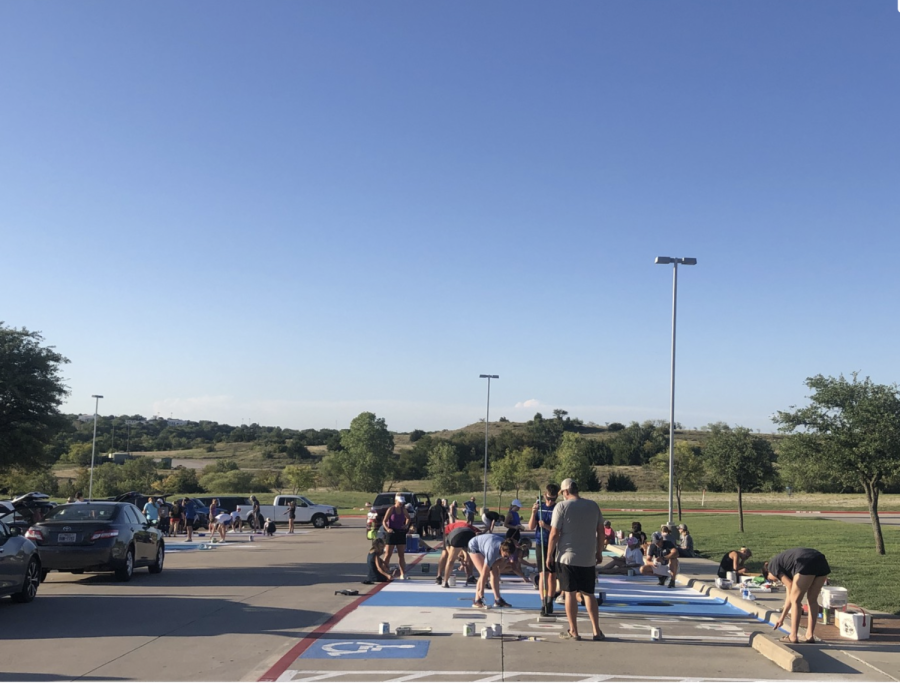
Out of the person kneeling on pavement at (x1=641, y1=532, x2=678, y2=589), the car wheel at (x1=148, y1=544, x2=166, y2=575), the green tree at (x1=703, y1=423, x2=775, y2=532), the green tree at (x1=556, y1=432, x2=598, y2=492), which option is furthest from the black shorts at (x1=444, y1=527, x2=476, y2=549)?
the green tree at (x1=556, y1=432, x2=598, y2=492)

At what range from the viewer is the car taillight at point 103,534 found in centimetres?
1523

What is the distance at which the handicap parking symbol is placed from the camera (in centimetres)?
877

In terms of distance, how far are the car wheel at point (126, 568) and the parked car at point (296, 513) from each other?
2534 centimetres

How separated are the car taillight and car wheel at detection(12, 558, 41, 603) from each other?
218 centimetres

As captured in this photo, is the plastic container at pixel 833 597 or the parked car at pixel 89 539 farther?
the parked car at pixel 89 539

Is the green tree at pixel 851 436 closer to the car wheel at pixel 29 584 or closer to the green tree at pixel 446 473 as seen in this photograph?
the car wheel at pixel 29 584

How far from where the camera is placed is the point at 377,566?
631 inches

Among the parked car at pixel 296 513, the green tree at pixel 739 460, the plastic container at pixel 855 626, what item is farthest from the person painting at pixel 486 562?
the parked car at pixel 296 513

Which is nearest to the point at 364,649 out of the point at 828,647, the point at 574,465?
the point at 828,647

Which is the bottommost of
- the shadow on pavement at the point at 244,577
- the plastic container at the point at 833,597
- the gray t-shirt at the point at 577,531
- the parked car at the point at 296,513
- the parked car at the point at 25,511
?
the parked car at the point at 296,513

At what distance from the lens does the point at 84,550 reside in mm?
15078

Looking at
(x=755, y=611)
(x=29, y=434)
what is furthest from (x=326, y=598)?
(x=29, y=434)

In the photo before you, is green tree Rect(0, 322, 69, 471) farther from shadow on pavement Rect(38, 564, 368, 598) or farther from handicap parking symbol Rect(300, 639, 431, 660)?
handicap parking symbol Rect(300, 639, 431, 660)

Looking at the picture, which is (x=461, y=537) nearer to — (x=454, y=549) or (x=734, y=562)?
(x=454, y=549)
